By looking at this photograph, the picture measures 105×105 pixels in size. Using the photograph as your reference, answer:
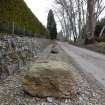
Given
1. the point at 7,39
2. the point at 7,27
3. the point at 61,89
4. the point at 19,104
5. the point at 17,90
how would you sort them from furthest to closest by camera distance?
the point at 7,27 < the point at 7,39 < the point at 17,90 < the point at 61,89 < the point at 19,104

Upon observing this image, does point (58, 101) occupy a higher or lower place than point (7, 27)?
lower

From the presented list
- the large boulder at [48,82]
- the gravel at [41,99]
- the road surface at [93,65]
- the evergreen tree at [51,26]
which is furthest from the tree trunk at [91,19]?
the evergreen tree at [51,26]

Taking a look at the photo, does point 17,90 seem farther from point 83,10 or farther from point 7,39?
point 83,10

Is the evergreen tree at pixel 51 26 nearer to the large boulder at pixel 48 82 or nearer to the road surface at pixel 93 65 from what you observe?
the road surface at pixel 93 65

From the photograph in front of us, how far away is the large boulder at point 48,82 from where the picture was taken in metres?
5.12

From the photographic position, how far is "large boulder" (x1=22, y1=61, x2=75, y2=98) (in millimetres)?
5117

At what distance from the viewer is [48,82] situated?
202 inches

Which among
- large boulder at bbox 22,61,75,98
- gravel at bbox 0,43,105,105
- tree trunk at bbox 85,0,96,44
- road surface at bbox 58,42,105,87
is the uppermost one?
tree trunk at bbox 85,0,96,44

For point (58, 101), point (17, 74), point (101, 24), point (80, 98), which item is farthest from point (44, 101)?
point (101, 24)

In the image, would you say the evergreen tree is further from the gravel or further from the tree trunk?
the gravel

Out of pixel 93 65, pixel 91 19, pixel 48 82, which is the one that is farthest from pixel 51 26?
pixel 48 82

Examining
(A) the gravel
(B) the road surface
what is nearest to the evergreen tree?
(B) the road surface

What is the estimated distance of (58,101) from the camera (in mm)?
5113

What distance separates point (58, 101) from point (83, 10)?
39953 millimetres
